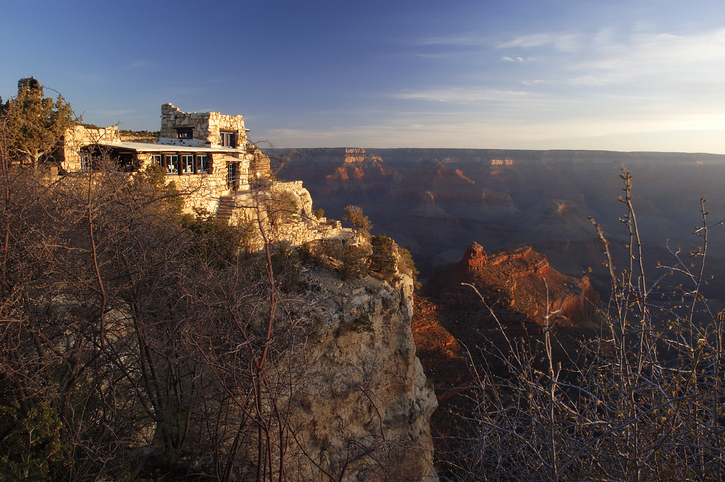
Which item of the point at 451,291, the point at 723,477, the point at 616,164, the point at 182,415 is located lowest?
the point at 451,291

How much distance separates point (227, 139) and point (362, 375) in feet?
41.5

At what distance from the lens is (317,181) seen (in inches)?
3521

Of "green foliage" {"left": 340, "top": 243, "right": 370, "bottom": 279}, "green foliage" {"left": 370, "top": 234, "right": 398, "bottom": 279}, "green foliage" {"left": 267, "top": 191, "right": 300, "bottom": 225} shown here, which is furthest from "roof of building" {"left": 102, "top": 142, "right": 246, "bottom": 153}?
"green foliage" {"left": 370, "top": 234, "right": 398, "bottom": 279}

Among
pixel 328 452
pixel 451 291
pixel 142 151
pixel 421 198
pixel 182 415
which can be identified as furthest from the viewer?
pixel 421 198

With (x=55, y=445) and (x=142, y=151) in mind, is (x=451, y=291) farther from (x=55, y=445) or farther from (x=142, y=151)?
(x=55, y=445)

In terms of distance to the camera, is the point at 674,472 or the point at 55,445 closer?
the point at 674,472

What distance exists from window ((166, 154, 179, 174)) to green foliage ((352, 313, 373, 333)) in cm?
912

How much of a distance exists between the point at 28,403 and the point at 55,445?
111 cm

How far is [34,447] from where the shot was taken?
4.08m

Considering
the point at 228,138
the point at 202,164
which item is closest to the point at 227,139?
the point at 228,138

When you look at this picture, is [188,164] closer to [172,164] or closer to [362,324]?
[172,164]

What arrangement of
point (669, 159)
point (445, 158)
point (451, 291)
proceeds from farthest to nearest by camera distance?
point (445, 158), point (669, 159), point (451, 291)

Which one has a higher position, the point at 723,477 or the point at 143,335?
the point at 143,335

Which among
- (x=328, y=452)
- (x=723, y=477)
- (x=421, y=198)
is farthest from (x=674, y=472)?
(x=421, y=198)
